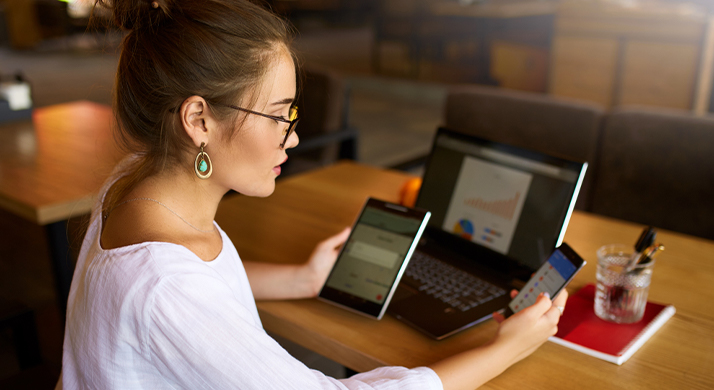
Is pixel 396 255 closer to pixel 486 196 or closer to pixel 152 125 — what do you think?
pixel 486 196

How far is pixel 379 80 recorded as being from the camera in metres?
7.10

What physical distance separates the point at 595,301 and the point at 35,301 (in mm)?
2362

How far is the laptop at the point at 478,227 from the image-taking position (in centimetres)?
114

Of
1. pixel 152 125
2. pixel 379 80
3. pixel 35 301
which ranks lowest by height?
pixel 35 301

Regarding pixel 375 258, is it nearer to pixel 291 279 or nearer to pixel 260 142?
pixel 291 279

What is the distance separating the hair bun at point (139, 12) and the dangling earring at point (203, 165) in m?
0.20

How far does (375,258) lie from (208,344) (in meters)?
0.49

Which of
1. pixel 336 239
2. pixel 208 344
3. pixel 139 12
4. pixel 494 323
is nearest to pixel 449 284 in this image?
pixel 494 323

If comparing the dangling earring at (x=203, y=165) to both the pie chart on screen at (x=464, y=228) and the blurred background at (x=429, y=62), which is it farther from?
the pie chart on screen at (x=464, y=228)

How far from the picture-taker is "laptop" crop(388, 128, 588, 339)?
3.73 feet

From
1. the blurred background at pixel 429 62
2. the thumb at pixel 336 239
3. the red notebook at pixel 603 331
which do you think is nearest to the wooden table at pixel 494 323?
the red notebook at pixel 603 331

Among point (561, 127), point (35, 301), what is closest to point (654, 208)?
point (561, 127)

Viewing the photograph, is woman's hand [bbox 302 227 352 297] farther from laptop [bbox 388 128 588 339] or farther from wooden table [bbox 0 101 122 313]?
wooden table [bbox 0 101 122 313]

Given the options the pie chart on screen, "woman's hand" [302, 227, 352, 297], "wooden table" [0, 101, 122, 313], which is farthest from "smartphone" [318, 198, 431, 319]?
"wooden table" [0, 101, 122, 313]
